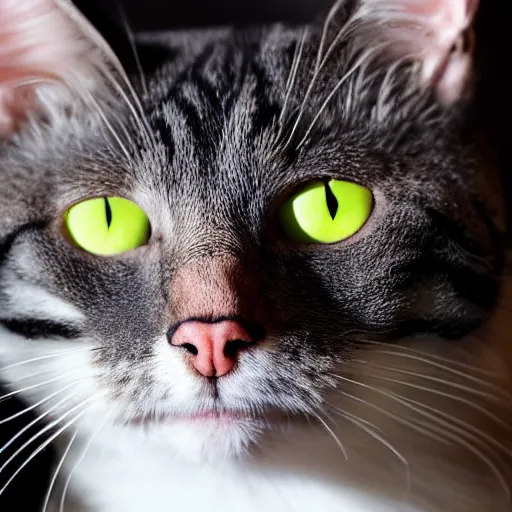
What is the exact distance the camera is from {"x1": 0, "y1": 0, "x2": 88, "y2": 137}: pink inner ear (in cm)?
78

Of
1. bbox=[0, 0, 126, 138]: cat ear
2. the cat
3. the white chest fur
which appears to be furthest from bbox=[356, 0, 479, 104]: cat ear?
the white chest fur

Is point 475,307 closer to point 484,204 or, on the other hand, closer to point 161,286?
point 484,204

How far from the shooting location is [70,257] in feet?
2.59

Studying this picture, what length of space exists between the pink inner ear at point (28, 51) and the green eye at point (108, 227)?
0.47 feet

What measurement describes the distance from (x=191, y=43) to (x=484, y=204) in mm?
405

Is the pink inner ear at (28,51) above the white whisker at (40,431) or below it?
above

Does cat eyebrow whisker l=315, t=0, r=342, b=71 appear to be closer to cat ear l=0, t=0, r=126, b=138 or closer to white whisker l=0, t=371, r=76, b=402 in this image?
cat ear l=0, t=0, r=126, b=138

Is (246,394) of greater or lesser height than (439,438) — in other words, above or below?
above

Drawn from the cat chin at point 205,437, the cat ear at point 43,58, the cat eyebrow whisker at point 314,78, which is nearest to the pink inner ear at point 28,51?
the cat ear at point 43,58

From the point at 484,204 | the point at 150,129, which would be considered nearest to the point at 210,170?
the point at 150,129

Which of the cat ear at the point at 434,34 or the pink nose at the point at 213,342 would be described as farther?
the cat ear at the point at 434,34

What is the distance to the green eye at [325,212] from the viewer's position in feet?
2.62

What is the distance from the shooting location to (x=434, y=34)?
83 cm

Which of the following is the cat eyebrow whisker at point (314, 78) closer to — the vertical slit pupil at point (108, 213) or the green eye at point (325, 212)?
the green eye at point (325, 212)
